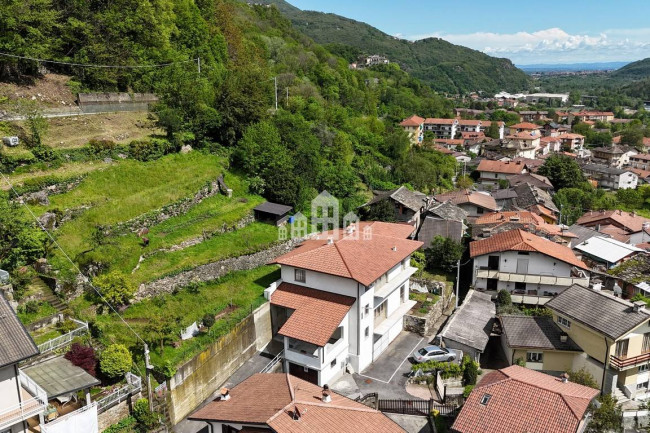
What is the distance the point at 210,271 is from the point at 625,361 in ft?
70.2

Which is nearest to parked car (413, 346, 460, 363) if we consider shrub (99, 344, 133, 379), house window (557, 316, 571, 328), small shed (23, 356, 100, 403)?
house window (557, 316, 571, 328)

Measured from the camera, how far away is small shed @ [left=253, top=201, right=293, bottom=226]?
105 feet

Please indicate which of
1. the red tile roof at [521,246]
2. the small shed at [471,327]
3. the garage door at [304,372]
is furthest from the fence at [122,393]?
the red tile roof at [521,246]

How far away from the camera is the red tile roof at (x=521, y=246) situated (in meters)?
30.0

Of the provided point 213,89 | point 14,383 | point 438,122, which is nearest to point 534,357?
point 14,383

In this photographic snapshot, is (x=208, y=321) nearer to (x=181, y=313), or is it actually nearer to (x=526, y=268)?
(x=181, y=313)

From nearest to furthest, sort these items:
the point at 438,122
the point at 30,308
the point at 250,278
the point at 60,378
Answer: the point at 60,378 → the point at 30,308 → the point at 250,278 → the point at 438,122

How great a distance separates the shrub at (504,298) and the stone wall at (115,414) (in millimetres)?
22113

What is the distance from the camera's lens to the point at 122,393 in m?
17.3

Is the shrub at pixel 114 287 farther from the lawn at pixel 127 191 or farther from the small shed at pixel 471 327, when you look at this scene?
the small shed at pixel 471 327

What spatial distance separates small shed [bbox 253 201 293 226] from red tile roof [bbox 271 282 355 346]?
347 inches

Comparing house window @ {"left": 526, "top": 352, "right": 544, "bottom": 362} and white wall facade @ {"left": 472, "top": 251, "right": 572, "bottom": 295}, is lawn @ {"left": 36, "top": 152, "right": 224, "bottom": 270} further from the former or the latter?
house window @ {"left": 526, "top": 352, "right": 544, "bottom": 362}

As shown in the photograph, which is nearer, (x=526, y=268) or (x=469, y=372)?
(x=469, y=372)

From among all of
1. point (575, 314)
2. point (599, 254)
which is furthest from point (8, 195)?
point (599, 254)
